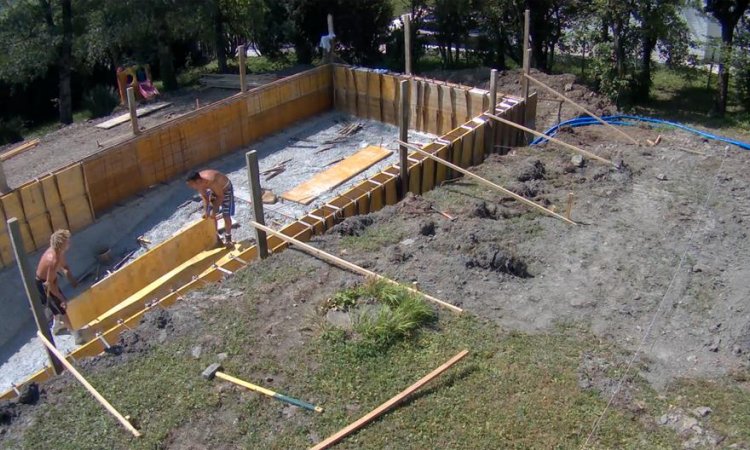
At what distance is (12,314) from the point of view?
37.1 feet

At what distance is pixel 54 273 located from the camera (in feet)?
29.8

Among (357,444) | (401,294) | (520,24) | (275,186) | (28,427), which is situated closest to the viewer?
(357,444)

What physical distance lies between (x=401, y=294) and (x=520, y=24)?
555 inches

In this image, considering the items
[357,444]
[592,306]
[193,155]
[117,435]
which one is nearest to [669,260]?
[592,306]

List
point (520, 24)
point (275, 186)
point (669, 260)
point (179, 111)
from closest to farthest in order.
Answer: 1. point (669, 260)
2. point (275, 186)
3. point (179, 111)
4. point (520, 24)

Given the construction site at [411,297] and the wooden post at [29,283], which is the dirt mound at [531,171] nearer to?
the construction site at [411,297]

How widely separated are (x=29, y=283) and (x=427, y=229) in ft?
17.8

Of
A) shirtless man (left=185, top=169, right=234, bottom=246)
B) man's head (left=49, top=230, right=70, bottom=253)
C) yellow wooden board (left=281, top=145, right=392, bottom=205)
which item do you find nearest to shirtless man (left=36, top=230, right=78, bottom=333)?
man's head (left=49, top=230, right=70, bottom=253)

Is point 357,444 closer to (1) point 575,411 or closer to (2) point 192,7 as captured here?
(1) point 575,411

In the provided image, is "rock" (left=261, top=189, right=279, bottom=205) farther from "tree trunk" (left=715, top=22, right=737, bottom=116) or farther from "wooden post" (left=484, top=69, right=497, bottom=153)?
"tree trunk" (left=715, top=22, right=737, bottom=116)

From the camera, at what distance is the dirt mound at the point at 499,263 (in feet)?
30.2

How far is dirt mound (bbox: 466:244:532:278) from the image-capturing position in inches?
362

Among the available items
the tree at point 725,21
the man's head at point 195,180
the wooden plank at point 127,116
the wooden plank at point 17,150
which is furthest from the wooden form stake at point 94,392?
the tree at point 725,21

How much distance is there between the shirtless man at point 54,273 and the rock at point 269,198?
4827 millimetres
